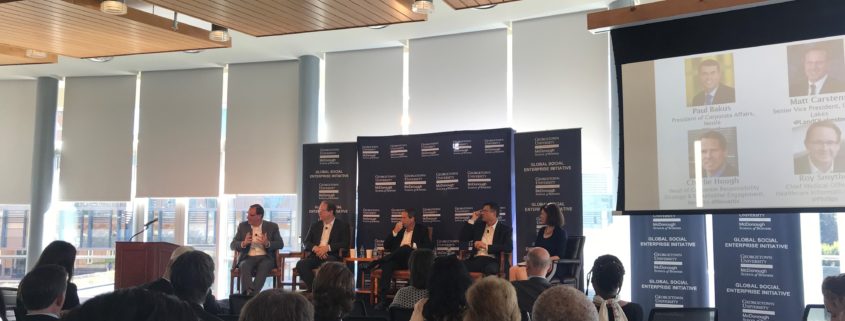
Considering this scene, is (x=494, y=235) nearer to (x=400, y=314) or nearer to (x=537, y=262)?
(x=537, y=262)

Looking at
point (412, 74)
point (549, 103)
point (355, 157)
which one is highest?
point (412, 74)

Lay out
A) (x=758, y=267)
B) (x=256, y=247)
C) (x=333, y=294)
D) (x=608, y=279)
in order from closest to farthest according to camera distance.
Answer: (x=333, y=294), (x=608, y=279), (x=758, y=267), (x=256, y=247)

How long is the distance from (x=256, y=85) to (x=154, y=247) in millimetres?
3387

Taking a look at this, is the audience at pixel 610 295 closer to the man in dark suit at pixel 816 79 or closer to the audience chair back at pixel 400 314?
the audience chair back at pixel 400 314

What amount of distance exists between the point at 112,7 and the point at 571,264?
4864 mm

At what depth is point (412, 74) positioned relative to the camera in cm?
855

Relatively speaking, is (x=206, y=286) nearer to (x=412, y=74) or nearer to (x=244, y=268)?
(x=244, y=268)

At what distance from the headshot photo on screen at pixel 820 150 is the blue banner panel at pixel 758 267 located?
154cm

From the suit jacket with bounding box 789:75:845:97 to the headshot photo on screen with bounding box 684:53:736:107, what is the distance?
39 centimetres

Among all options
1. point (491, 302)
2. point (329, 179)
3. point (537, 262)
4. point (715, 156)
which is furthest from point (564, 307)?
point (329, 179)

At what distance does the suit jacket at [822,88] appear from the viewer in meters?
4.33

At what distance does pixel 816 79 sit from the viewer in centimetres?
442

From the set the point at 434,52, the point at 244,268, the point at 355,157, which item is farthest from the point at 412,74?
the point at 244,268

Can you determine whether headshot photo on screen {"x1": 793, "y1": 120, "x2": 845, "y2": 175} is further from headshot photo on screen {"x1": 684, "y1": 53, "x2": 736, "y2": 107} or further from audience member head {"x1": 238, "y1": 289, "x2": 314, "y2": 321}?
audience member head {"x1": 238, "y1": 289, "x2": 314, "y2": 321}
